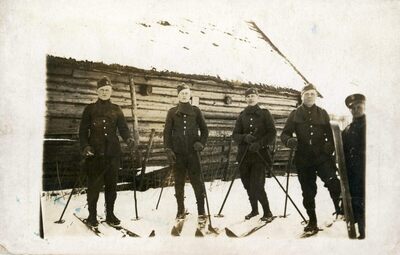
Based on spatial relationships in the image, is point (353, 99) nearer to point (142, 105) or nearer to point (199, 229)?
point (199, 229)

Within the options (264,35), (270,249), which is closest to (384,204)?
(270,249)

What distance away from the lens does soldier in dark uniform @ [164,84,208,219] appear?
357 centimetres

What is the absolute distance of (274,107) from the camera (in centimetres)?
396

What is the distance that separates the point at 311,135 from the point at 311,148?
0.14 m

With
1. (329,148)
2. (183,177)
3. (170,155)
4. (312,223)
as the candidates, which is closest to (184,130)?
(170,155)

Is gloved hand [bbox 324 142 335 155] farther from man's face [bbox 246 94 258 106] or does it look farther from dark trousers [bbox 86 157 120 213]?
dark trousers [bbox 86 157 120 213]

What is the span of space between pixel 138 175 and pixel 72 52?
1.52 meters

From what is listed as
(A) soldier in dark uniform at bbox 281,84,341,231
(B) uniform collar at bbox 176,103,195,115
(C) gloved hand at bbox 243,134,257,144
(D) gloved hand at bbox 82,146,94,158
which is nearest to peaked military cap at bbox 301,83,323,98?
(A) soldier in dark uniform at bbox 281,84,341,231

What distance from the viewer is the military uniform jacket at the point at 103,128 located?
11.5 feet

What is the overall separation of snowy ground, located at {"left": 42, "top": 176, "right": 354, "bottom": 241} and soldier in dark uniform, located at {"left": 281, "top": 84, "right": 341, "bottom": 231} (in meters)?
0.10

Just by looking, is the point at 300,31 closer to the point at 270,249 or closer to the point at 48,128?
the point at 270,249

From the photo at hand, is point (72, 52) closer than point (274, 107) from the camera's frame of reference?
Yes

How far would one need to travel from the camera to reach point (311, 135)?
3.48 m

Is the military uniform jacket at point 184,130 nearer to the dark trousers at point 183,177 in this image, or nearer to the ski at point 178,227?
the dark trousers at point 183,177
